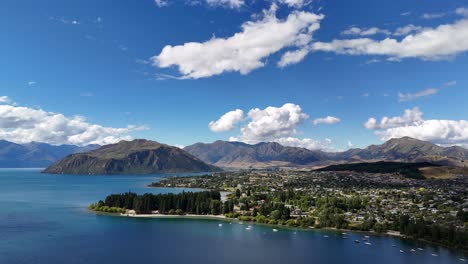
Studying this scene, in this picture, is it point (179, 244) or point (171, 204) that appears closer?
point (179, 244)

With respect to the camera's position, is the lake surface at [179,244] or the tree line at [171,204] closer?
A: the lake surface at [179,244]

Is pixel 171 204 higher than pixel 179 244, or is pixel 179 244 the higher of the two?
pixel 171 204

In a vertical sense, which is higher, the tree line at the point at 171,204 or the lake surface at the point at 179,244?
the tree line at the point at 171,204

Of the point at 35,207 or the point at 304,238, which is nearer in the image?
the point at 304,238

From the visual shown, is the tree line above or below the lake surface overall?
above

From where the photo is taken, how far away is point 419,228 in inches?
3644

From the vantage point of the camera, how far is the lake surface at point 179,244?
241 feet

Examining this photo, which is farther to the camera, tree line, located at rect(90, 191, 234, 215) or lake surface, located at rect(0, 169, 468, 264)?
tree line, located at rect(90, 191, 234, 215)

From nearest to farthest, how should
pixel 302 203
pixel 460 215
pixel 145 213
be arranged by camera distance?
pixel 460 215
pixel 145 213
pixel 302 203

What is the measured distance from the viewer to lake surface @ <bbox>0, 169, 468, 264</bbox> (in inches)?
2894

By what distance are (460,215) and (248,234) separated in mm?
62689

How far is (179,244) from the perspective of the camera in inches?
3349

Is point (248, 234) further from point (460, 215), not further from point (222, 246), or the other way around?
point (460, 215)

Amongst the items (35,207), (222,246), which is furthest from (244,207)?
(35,207)
